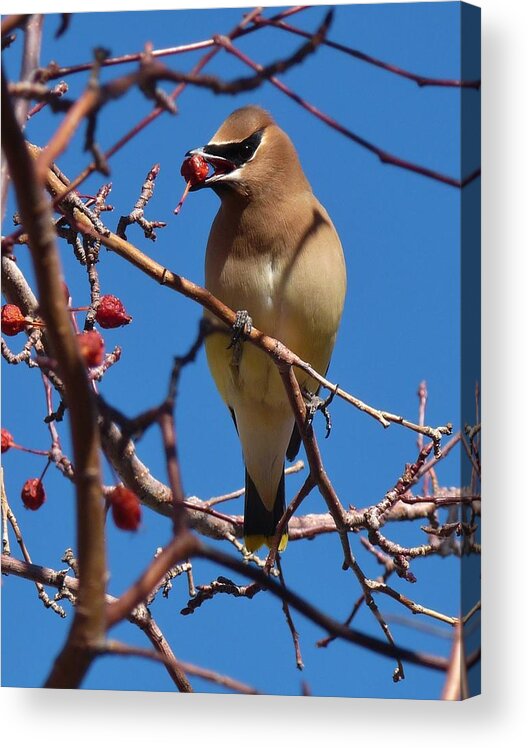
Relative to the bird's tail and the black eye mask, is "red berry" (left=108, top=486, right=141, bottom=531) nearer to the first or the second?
the bird's tail

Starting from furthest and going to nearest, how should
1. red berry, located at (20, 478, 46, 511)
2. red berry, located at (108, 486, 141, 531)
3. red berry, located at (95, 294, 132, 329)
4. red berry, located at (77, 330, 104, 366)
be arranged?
red berry, located at (20, 478, 46, 511), red berry, located at (95, 294, 132, 329), red berry, located at (77, 330, 104, 366), red berry, located at (108, 486, 141, 531)

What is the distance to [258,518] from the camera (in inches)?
108

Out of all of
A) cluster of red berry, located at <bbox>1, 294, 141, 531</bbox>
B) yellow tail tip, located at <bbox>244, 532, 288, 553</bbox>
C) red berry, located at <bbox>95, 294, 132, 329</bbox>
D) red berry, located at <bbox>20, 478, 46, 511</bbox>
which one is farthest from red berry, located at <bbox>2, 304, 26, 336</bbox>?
yellow tail tip, located at <bbox>244, 532, 288, 553</bbox>

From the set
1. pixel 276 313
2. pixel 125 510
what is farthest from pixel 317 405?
pixel 125 510

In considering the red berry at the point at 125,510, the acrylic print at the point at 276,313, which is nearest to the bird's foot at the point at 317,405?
the acrylic print at the point at 276,313

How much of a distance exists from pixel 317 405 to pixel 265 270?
0.36 m

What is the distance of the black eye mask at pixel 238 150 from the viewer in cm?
272

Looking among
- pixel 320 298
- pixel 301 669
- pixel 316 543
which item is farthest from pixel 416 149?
pixel 301 669

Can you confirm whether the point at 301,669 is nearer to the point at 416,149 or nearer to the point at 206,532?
the point at 206,532

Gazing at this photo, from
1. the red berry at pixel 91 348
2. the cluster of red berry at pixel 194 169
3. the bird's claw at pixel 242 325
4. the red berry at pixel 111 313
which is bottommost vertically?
the red berry at pixel 91 348

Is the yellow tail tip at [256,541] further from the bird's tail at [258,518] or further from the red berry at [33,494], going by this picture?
the red berry at [33,494]

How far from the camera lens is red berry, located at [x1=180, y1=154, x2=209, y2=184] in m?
2.62

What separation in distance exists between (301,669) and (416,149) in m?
1.16

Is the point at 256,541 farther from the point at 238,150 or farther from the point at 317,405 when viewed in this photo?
the point at 238,150
